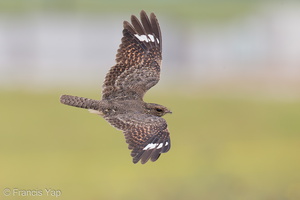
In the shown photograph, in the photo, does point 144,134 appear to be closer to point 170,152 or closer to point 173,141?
point 170,152

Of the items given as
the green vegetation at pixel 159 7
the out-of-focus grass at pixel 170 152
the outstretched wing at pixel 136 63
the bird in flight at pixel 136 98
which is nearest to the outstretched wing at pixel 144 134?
the bird in flight at pixel 136 98

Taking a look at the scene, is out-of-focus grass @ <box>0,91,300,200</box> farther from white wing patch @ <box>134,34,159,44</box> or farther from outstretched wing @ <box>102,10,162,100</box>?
white wing patch @ <box>134,34,159,44</box>

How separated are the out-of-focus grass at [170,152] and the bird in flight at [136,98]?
2.41m

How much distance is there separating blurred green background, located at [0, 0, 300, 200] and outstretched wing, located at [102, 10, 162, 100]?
96.7 inches

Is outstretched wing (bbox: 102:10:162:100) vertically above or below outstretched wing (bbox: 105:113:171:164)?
above

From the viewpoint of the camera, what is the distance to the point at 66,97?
994 centimetres

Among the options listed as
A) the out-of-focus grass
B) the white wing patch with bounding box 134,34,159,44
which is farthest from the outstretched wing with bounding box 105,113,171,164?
the out-of-focus grass

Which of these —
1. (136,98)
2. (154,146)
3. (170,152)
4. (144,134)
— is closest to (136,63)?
(136,98)

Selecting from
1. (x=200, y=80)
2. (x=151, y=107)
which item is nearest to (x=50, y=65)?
(x=200, y=80)

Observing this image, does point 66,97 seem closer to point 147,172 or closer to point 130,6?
point 147,172

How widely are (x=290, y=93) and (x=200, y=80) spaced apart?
6.47m

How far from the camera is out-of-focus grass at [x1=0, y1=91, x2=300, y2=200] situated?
14253 millimetres

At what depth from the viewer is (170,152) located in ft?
68.3

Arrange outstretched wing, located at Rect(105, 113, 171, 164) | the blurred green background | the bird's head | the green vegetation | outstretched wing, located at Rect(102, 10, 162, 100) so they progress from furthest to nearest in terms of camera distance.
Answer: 1. the green vegetation
2. the blurred green background
3. outstretched wing, located at Rect(102, 10, 162, 100)
4. the bird's head
5. outstretched wing, located at Rect(105, 113, 171, 164)
